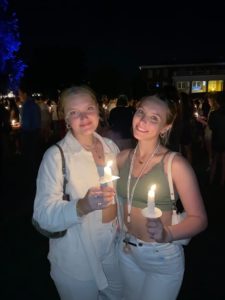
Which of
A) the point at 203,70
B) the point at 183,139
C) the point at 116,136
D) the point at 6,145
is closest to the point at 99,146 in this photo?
the point at 116,136

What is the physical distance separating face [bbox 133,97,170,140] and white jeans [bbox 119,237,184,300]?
0.80 metres

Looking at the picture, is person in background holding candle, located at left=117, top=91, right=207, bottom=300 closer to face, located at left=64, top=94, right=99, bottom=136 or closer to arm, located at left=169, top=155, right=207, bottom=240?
arm, located at left=169, top=155, right=207, bottom=240

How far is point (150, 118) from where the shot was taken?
2.66 metres

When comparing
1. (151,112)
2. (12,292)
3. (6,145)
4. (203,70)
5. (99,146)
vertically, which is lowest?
(12,292)

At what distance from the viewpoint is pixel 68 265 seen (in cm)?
247

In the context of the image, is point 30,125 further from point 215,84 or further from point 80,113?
point 215,84

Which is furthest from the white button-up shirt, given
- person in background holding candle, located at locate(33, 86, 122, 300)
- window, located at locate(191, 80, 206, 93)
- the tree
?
window, located at locate(191, 80, 206, 93)

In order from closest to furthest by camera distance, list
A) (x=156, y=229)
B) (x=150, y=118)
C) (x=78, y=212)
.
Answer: (x=156, y=229) → (x=78, y=212) → (x=150, y=118)

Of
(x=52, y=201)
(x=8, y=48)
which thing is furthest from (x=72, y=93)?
(x=8, y=48)

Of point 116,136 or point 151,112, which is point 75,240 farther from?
point 116,136

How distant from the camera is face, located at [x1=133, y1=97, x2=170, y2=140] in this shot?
8.71 feet

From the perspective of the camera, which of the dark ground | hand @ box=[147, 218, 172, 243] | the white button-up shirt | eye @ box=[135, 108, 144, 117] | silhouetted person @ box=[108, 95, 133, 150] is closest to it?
hand @ box=[147, 218, 172, 243]

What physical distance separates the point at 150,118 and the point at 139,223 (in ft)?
2.58

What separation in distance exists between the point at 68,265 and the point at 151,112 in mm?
1261
